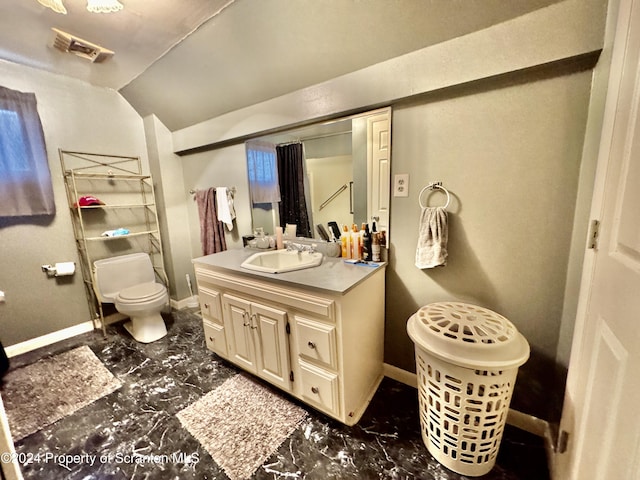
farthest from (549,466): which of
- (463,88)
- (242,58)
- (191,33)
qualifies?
(191,33)

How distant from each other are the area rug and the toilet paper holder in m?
1.80

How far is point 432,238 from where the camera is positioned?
138 cm

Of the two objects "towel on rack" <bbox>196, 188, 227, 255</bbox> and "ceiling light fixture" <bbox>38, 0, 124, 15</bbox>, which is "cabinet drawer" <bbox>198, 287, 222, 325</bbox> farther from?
"ceiling light fixture" <bbox>38, 0, 124, 15</bbox>

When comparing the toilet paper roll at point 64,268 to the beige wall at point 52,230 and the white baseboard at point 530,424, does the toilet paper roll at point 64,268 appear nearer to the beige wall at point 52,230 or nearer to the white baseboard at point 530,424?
the beige wall at point 52,230

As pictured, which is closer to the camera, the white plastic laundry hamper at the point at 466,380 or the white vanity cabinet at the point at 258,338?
the white plastic laundry hamper at the point at 466,380

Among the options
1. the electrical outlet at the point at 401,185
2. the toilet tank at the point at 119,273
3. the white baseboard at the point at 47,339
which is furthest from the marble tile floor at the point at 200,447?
the electrical outlet at the point at 401,185

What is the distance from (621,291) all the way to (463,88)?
1085mm

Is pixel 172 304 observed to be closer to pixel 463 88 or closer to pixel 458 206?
pixel 458 206

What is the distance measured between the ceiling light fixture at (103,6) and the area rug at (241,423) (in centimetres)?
230

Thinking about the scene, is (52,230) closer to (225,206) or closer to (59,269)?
(59,269)

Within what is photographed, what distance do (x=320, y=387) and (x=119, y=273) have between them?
2333 millimetres

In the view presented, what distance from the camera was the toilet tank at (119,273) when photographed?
235 centimetres

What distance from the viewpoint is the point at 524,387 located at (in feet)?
4.38

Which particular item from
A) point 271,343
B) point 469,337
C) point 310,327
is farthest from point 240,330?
point 469,337
